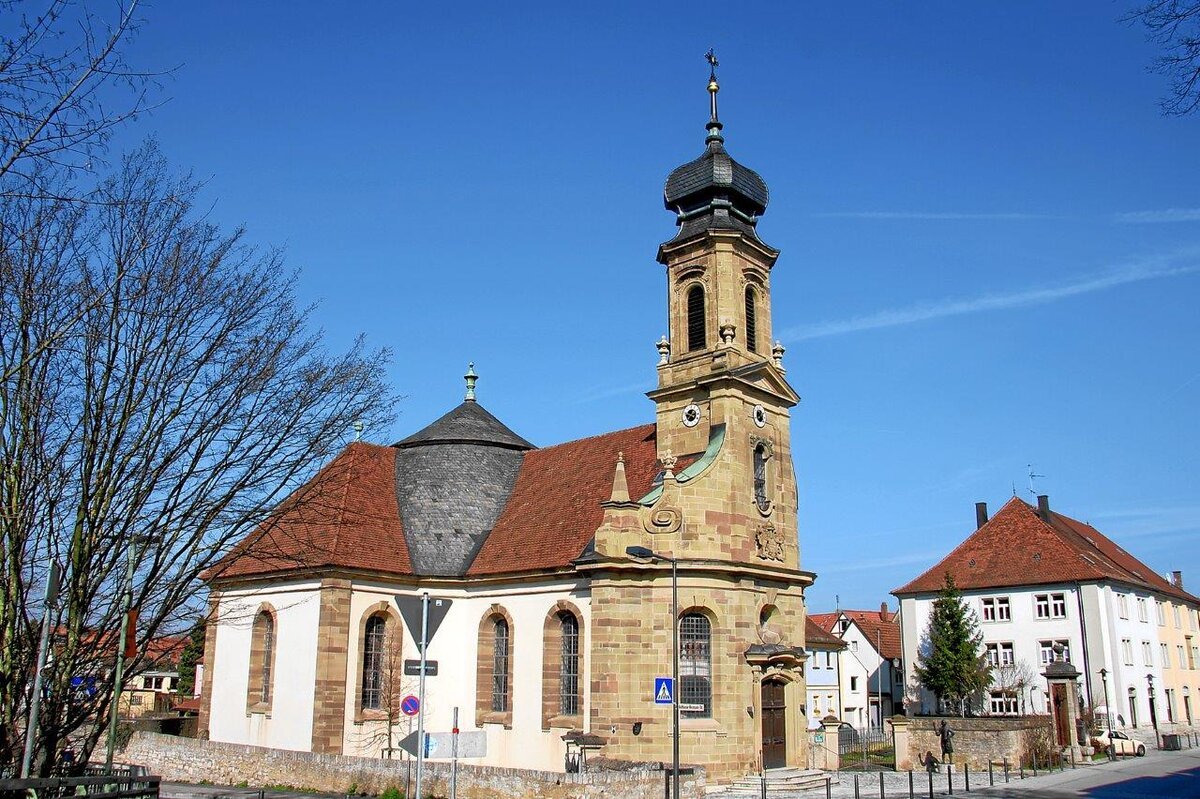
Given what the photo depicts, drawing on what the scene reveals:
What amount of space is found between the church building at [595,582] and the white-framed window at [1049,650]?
75.3ft

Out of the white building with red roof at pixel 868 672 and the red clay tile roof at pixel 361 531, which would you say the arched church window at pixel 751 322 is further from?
the white building with red roof at pixel 868 672

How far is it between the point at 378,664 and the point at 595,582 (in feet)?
26.8

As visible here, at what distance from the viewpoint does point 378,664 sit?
3138 cm

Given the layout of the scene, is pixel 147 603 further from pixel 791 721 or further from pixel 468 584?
pixel 791 721

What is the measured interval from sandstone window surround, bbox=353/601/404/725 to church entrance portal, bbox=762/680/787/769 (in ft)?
35.5

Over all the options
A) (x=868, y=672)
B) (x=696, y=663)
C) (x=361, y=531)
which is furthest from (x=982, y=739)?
(x=868, y=672)

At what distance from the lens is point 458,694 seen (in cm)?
3130

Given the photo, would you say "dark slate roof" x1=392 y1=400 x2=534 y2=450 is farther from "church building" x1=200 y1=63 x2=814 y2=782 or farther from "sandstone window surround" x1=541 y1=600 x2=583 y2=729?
"sandstone window surround" x1=541 y1=600 x2=583 y2=729

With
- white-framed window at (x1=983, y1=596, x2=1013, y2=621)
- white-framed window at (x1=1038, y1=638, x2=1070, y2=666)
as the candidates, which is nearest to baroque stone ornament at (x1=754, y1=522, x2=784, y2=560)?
white-framed window at (x1=1038, y1=638, x2=1070, y2=666)

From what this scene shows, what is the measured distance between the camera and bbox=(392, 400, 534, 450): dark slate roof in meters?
36.7

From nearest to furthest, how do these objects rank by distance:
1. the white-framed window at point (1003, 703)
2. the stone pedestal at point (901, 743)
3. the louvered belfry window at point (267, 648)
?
the louvered belfry window at point (267, 648), the stone pedestal at point (901, 743), the white-framed window at point (1003, 703)

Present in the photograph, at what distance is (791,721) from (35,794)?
2122 centimetres

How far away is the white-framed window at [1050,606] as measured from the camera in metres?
47.8

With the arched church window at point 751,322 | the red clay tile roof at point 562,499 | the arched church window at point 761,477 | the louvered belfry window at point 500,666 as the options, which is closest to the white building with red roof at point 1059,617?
the arched church window at point 761,477
